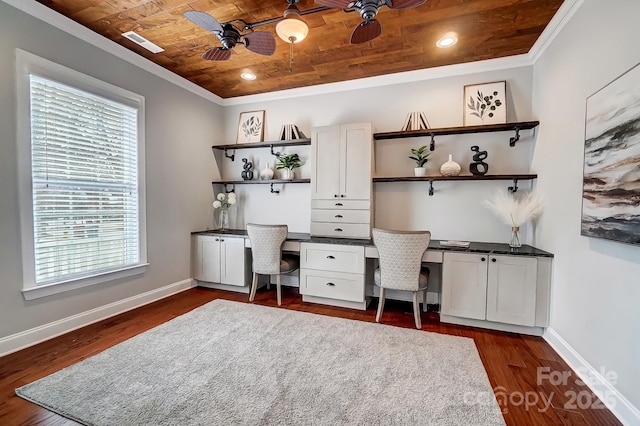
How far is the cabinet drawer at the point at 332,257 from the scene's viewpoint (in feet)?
10.4

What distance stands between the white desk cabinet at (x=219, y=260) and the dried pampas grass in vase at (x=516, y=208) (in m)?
3.09

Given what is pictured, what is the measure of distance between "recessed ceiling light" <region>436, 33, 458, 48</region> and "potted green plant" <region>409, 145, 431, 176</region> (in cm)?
104

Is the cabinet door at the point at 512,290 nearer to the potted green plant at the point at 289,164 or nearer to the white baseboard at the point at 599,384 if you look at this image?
the white baseboard at the point at 599,384

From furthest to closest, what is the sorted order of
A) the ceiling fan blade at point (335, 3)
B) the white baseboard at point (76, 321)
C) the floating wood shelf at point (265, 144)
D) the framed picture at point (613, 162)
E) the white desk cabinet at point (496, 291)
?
1. the floating wood shelf at point (265, 144)
2. the white desk cabinet at point (496, 291)
3. the white baseboard at point (76, 321)
4. the ceiling fan blade at point (335, 3)
5. the framed picture at point (613, 162)

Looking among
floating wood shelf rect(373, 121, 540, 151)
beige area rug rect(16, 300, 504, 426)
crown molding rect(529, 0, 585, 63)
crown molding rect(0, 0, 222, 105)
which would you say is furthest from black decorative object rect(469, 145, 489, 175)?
crown molding rect(0, 0, 222, 105)

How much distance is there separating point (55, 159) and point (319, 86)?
9.98 ft

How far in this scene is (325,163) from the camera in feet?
11.6

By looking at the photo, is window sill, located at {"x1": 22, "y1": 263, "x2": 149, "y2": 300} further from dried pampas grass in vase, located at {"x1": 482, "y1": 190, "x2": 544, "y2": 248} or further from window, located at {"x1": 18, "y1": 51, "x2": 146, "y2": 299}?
dried pampas grass in vase, located at {"x1": 482, "y1": 190, "x2": 544, "y2": 248}

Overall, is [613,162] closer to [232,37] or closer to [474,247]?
[474,247]

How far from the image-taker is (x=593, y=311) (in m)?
1.91

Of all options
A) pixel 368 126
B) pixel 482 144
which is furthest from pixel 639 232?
pixel 368 126

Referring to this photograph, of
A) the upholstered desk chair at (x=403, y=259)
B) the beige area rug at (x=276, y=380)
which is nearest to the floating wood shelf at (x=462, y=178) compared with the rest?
the upholstered desk chair at (x=403, y=259)

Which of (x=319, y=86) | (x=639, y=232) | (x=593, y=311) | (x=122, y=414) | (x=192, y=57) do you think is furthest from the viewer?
(x=319, y=86)

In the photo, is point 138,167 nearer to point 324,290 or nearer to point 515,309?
point 324,290
